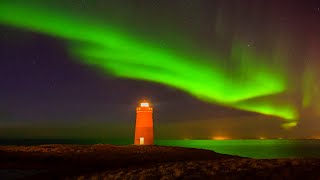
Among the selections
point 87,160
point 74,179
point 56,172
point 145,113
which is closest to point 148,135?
point 145,113

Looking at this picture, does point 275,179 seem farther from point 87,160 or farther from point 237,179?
point 87,160

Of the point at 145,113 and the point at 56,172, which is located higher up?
the point at 145,113

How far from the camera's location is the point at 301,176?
563 inches

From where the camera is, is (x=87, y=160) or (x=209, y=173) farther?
(x=87, y=160)

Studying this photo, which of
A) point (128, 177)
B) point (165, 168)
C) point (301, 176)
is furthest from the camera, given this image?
point (165, 168)

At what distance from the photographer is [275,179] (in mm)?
14375

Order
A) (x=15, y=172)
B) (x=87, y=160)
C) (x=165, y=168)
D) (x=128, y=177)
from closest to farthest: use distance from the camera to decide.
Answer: (x=128, y=177) → (x=165, y=168) → (x=15, y=172) → (x=87, y=160)

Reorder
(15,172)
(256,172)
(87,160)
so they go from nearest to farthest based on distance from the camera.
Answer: (256,172) < (15,172) < (87,160)

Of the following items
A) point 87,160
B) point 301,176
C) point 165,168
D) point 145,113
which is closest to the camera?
point 301,176

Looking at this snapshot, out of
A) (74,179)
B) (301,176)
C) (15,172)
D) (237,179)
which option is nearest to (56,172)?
(15,172)

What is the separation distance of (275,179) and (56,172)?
1305cm

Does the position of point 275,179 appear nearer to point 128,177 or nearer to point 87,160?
point 128,177

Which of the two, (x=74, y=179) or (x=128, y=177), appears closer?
(x=128, y=177)

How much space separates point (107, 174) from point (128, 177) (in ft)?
5.81
